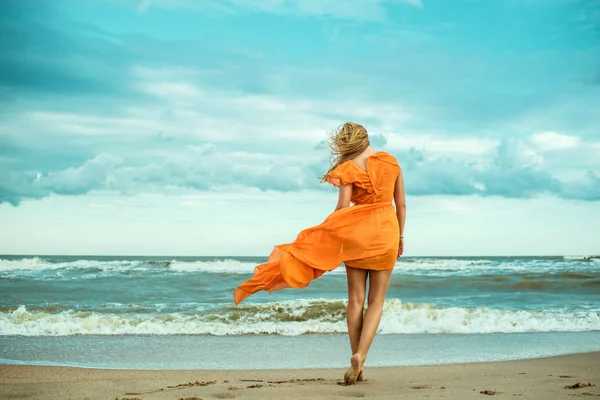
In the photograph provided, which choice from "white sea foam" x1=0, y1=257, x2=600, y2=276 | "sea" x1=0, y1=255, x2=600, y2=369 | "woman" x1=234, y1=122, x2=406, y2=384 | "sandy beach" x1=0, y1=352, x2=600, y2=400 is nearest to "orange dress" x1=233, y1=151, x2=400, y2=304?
"woman" x1=234, y1=122, x2=406, y2=384

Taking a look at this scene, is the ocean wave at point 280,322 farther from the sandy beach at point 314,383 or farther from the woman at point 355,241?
the woman at point 355,241

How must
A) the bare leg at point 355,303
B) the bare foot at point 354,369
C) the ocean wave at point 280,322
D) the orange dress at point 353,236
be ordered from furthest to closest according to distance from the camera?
the ocean wave at point 280,322 → the bare leg at point 355,303 → the orange dress at point 353,236 → the bare foot at point 354,369

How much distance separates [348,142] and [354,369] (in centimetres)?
174

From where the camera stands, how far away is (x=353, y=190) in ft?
15.4

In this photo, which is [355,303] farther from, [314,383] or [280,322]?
[280,322]

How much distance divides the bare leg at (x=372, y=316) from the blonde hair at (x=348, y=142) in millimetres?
892

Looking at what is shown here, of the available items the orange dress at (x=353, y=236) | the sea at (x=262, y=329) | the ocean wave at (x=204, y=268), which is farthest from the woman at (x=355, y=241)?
the ocean wave at (x=204, y=268)

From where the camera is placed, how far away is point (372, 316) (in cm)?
464

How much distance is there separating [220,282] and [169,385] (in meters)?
14.4

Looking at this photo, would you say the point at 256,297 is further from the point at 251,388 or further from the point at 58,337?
the point at 251,388

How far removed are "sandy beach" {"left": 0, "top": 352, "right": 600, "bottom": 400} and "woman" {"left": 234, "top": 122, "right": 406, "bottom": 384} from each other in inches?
17.2

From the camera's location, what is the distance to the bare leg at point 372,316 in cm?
451

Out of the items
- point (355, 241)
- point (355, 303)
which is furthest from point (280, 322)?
point (355, 241)

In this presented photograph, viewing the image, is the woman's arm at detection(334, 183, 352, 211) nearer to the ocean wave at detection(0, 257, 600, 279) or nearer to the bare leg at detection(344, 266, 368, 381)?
the bare leg at detection(344, 266, 368, 381)
